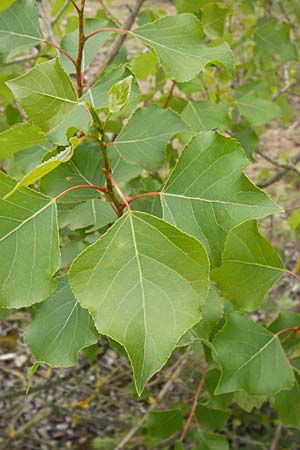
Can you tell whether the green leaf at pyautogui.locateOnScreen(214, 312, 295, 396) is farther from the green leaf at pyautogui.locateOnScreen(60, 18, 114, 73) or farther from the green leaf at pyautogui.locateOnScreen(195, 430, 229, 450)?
the green leaf at pyautogui.locateOnScreen(60, 18, 114, 73)

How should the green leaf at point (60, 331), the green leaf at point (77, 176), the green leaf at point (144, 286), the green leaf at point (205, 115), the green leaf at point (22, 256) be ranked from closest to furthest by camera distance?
1. the green leaf at point (144, 286)
2. the green leaf at point (22, 256)
3. the green leaf at point (60, 331)
4. the green leaf at point (77, 176)
5. the green leaf at point (205, 115)

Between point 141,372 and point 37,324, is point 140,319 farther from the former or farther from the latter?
point 37,324

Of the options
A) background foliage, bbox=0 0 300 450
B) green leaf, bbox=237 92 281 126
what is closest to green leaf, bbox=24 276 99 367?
background foliage, bbox=0 0 300 450

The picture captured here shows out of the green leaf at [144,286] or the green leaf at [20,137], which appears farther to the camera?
the green leaf at [20,137]

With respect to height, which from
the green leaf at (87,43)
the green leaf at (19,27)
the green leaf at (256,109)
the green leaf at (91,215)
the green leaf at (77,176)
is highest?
the green leaf at (19,27)

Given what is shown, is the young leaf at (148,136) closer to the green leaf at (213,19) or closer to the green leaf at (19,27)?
the green leaf at (19,27)

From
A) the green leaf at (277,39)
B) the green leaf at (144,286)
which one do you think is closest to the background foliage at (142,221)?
the green leaf at (144,286)

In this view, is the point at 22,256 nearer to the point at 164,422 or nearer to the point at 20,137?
the point at 20,137
